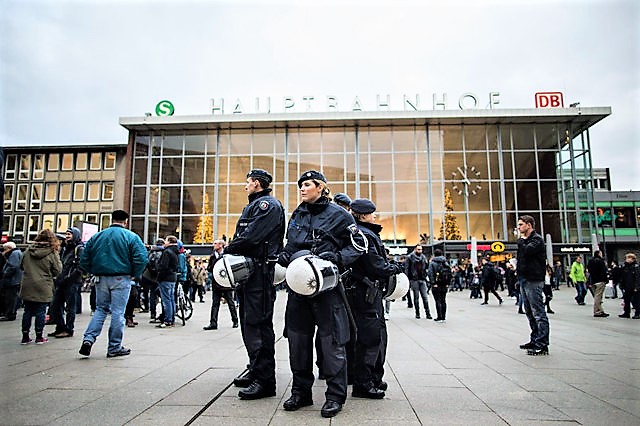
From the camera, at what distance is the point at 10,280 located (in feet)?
32.8

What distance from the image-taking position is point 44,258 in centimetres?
702

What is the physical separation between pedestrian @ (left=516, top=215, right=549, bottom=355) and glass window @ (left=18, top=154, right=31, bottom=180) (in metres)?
42.0

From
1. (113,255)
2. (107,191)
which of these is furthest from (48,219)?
(113,255)

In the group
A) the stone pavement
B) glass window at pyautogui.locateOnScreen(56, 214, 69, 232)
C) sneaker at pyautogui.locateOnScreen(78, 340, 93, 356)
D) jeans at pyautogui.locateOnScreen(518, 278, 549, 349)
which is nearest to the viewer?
the stone pavement

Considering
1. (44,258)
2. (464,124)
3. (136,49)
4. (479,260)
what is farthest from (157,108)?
(136,49)

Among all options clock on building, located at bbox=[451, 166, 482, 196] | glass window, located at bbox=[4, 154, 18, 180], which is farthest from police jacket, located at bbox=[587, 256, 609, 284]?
glass window, located at bbox=[4, 154, 18, 180]

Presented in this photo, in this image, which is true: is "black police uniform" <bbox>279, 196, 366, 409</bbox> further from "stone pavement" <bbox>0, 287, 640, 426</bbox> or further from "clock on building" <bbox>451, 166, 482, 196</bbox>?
"clock on building" <bbox>451, 166, 482, 196</bbox>

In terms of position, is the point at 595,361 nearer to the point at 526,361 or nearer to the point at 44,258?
the point at 526,361

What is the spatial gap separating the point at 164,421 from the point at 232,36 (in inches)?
118

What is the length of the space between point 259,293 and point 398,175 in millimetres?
29840

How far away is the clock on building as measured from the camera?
32500 mm

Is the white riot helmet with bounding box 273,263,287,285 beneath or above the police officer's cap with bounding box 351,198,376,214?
beneath

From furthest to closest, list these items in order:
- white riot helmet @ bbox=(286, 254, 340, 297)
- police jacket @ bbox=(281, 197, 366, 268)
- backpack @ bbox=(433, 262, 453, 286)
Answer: backpack @ bbox=(433, 262, 453, 286), police jacket @ bbox=(281, 197, 366, 268), white riot helmet @ bbox=(286, 254, 340, 297)

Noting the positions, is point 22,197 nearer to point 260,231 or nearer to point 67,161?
point 67,161
